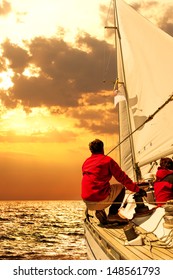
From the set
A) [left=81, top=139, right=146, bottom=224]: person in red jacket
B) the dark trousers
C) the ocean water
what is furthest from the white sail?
the ocean water

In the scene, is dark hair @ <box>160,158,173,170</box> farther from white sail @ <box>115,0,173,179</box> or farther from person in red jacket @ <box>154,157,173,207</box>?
white sail @ <box>115,0,173,179</box>

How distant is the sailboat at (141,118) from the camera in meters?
6.30

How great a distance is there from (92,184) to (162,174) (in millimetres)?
1349

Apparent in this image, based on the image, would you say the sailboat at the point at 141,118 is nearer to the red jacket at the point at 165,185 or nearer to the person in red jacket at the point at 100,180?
the red jacket at the point at 165,185

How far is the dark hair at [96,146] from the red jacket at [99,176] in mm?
76

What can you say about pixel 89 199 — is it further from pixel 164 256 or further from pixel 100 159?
pixel 164 256

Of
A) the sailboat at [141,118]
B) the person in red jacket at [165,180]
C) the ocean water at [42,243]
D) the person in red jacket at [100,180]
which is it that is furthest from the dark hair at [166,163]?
the ocean water at [42,243]

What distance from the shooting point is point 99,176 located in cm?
640

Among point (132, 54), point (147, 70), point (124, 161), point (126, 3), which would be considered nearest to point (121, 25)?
point (126, 3)

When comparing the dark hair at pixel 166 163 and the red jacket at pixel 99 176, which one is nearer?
the red jacket at pixel 99 176

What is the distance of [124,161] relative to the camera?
15.7 meters

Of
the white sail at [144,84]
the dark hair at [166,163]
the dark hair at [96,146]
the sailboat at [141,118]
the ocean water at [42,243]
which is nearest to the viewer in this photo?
the sailboat at [141,118]

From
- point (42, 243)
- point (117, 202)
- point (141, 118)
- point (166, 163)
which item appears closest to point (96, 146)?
point (117, 202)
